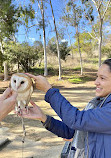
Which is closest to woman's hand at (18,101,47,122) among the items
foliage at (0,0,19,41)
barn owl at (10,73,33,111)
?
barn owl at (10,73,33,111)

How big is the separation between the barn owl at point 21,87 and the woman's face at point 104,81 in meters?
0.58

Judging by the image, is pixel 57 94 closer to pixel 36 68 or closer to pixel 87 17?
pixel 87 17

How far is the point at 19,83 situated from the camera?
4.25 feet

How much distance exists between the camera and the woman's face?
1.14m

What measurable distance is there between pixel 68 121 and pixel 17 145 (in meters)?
2.83

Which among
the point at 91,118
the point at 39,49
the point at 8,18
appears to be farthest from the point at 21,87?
the point at 39,49

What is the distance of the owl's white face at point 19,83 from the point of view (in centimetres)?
130

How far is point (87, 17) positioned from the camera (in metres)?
14.6

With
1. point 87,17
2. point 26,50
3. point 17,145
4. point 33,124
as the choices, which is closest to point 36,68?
point 26,50

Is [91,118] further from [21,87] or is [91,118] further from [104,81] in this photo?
[21,87]

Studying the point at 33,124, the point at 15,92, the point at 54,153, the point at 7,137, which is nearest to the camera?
the point at 15,92

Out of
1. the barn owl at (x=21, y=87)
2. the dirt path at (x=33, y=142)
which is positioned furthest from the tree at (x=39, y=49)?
the barn owl at (x=21, y=87)

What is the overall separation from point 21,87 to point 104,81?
69 centimetres

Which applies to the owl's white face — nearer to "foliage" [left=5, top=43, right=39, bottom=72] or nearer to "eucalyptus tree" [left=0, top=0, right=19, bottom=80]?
"eucalyptus tree" [left=0, top=0, right=19, bottom=80]
